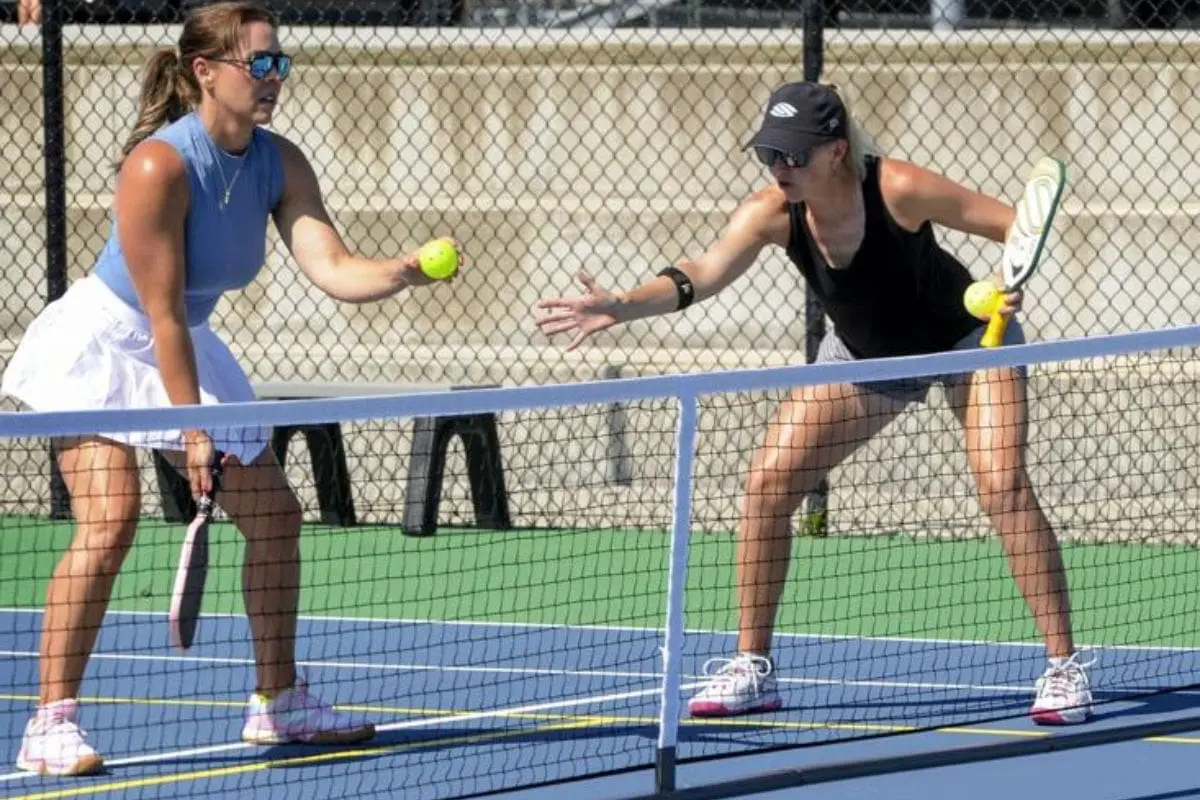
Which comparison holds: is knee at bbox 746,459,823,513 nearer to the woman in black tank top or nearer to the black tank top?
the woman in black tank top

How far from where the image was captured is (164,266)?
539 cm

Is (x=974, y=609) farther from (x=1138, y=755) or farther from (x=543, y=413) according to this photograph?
(x=543, y=413)

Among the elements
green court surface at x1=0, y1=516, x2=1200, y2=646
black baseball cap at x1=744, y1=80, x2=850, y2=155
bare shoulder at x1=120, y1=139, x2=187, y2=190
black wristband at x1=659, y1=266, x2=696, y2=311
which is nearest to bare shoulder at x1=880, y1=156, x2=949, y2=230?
black baseball cap at x1=744, y1=80, x2=850, y2=155

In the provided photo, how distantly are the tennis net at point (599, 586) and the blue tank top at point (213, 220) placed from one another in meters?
0.38

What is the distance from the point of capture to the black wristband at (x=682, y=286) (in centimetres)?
609

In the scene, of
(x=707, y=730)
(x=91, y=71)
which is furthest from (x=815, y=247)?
(x=91, y=71)

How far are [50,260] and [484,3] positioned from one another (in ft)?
10.9

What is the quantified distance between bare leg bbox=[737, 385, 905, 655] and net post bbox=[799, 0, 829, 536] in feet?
10.2

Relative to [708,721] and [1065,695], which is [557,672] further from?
[1065,695]

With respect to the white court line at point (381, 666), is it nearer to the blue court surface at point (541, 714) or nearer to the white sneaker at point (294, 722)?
the blue court surface at point (541, 714)

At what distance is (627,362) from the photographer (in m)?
10.3

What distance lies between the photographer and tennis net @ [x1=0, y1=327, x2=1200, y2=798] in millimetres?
5465

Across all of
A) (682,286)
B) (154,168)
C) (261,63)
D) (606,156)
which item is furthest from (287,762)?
(606,156)

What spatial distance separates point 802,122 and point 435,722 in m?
1.82
